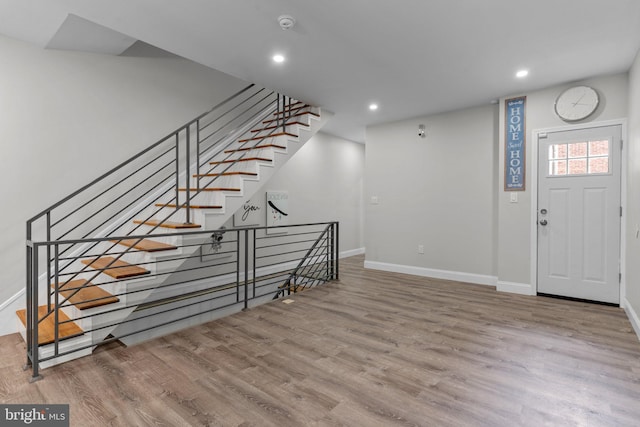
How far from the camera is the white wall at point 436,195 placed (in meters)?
4.65

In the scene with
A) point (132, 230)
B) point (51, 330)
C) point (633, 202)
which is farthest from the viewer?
point (132, 230)

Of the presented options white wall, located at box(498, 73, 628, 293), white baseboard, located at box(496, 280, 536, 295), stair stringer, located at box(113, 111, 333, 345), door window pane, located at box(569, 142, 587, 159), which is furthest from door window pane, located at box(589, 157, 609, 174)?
stair stringer, located at box(113, 111, 333, 345)

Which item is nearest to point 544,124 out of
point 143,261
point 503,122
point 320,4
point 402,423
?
point 503,122

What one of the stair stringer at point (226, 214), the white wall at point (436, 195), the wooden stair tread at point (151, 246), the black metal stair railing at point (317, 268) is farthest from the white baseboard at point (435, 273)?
the wooden stair tread at point (151, 246)

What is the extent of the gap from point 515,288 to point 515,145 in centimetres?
185

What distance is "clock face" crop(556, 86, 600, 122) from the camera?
12.0 ft

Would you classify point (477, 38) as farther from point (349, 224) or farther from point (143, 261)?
point (349, 224)

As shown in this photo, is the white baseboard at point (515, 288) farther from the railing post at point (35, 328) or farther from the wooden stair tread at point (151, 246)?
the railing post at point (35, 328)

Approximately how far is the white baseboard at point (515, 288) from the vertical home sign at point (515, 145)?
1.23 meters

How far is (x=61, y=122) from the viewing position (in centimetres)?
318

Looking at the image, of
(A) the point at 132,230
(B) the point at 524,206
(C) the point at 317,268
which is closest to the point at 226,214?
(A) the point at 132,230

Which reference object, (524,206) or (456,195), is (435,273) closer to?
(456,195)

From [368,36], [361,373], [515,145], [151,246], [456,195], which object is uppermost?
[368,36]

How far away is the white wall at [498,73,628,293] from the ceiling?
19 cm
